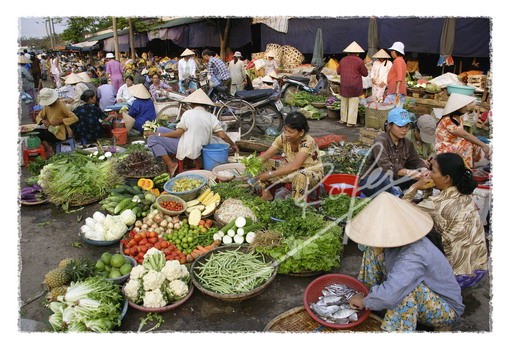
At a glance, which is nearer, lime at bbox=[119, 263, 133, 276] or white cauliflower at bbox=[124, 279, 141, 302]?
white cauliflower at bbox=[124, 279, 141, 302]

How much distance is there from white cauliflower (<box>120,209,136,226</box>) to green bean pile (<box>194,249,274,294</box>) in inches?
53.2

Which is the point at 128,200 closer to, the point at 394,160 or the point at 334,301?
the point at 334,301

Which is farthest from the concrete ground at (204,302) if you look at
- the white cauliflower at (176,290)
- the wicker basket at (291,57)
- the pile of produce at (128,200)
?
the wicker basket at (291,57)

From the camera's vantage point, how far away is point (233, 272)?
11.8ft

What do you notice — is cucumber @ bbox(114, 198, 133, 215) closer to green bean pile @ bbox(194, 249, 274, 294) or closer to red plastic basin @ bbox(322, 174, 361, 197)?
green bean pile @ bbox(194, 249, 274, 294)

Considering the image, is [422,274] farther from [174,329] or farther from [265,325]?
[174,329]

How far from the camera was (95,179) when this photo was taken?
5.45 meters

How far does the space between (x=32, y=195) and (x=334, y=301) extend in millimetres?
4682

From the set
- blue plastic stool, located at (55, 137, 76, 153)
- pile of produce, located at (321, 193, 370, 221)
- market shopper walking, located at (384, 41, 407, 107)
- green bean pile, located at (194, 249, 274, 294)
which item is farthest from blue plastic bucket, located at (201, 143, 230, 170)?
market shopper walking, located at (384, 41, 407, 107)

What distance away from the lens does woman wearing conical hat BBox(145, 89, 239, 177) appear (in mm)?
5840

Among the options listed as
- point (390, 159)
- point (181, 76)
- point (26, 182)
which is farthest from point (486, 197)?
point (181, 76)

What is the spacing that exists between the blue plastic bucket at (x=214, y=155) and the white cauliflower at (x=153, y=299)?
118 inches

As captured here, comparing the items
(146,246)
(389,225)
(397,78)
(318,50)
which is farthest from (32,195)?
(318,50)

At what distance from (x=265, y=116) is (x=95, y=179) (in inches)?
183
